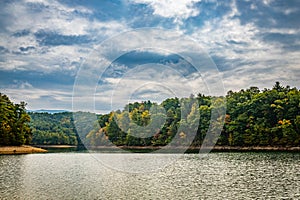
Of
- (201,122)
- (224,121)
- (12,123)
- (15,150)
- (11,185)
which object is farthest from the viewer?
(201,122)

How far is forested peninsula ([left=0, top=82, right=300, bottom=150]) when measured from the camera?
220ft

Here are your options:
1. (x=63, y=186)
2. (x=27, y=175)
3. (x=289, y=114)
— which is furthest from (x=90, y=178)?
(x=289, y=114)

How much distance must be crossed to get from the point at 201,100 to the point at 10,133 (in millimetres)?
44355

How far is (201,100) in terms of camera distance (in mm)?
88062

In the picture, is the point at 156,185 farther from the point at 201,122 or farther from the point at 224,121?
the point at 201,122

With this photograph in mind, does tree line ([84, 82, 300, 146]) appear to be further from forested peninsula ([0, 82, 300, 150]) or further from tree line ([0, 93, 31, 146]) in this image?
tree line ([0, 93, 31, 146])

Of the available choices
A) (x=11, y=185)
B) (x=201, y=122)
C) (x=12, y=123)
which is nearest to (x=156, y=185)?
(x=11, y=185)

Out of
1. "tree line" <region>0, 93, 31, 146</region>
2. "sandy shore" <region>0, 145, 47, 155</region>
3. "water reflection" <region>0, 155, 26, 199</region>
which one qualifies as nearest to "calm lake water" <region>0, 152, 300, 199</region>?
"water reflection" <region>0, 155, 26, 199</region>

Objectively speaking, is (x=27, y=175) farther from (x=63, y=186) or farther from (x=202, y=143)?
(x=202, y=143)

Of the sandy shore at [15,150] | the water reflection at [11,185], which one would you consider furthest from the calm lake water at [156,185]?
the sandy shore at [15,150]

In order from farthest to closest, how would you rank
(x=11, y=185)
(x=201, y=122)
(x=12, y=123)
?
(x=201, y=122) < (x=12, y=123) < (x=11, y=185)

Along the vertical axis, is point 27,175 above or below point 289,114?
below

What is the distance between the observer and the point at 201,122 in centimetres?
7906

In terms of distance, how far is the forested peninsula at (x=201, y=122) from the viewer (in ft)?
220
